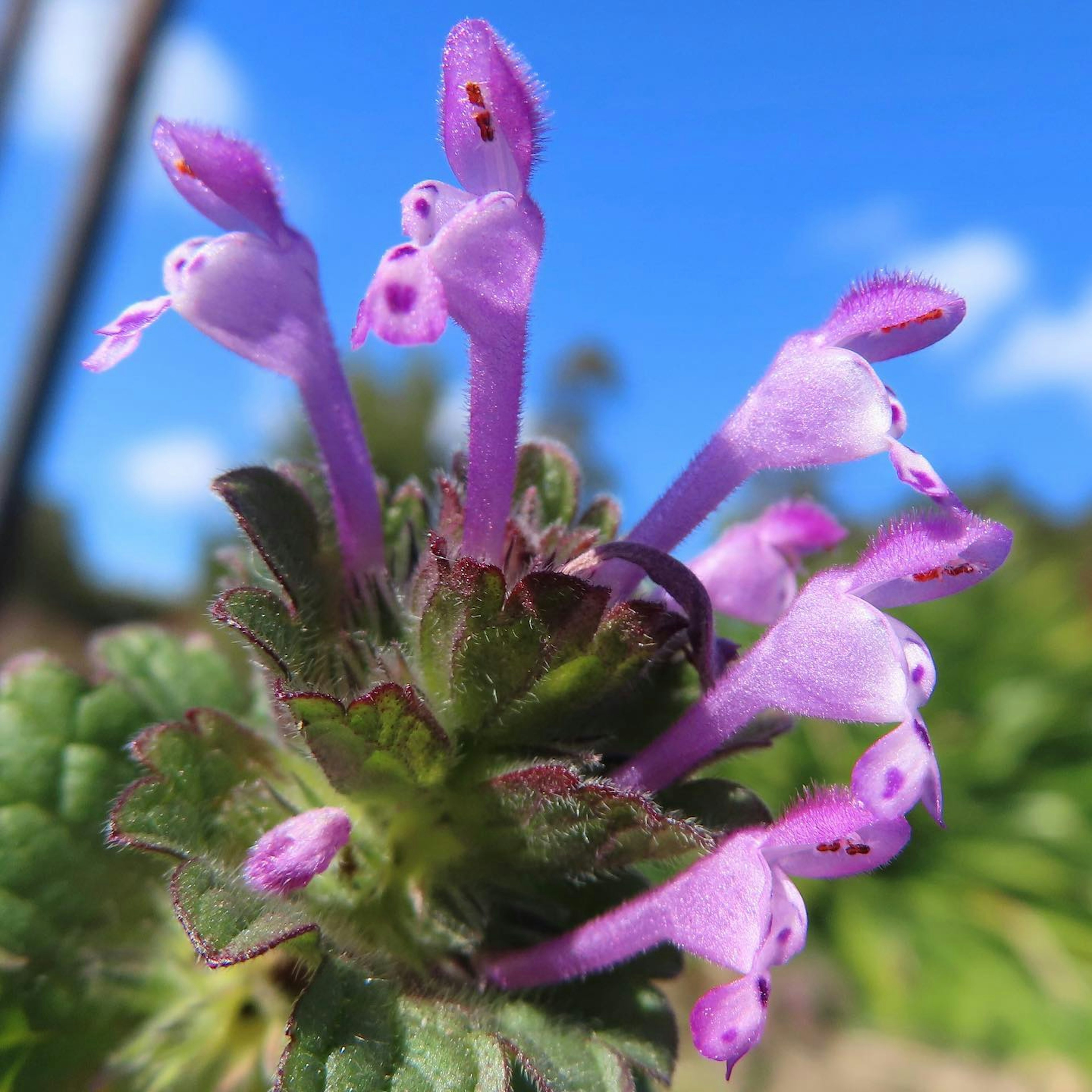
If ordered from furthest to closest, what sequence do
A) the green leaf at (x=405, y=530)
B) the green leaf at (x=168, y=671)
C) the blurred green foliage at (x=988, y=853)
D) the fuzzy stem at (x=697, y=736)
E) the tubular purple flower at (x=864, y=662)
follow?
1. the blurred green foliage at (x=988, y=853)
2. the green leaf at (x=168, y=671)
3. the green leaf at (x=405, y=530)
4. the fuzzy stem at (x=697, y=736)
5. the tubular purple flower at (x=864, y=662)

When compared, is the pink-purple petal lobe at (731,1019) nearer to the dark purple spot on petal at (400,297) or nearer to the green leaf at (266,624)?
the green leaf at (266,624)

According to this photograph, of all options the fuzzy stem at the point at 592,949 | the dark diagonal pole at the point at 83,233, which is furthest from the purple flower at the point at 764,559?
the dark diagonal pole at the point at 83,233

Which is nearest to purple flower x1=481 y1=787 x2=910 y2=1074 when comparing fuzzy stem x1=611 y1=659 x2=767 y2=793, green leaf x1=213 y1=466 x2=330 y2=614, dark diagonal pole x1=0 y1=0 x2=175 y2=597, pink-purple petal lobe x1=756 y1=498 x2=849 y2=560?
fuzzy stem x1=611 y1=659 x2=767 y2=793

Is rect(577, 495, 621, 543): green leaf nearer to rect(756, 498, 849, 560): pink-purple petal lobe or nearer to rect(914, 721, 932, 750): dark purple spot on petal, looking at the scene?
rect(756, 498, 849, 560): pink-purple petal lobe

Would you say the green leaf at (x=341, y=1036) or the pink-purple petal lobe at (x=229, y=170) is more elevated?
the pink-purple petal lobe at (x=229, y=170)

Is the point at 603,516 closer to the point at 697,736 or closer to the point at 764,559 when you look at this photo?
the point at 764,559

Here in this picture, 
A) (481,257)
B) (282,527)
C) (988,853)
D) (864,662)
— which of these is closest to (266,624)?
(282,527)
